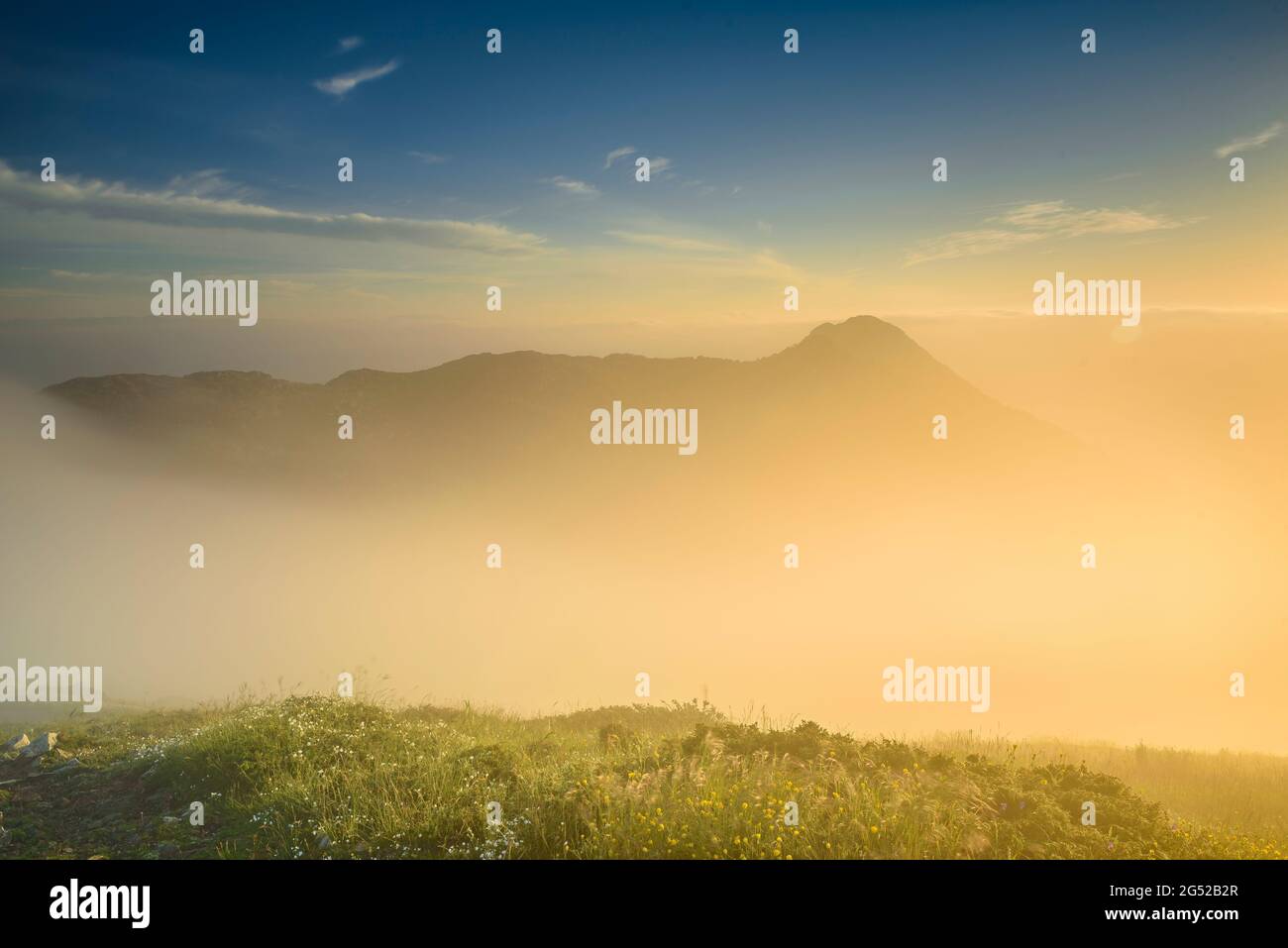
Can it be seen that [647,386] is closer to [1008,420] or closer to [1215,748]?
[1008,420]

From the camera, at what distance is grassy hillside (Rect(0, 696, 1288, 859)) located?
35.4ft

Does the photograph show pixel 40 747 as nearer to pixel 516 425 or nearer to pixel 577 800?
pixel 577 800

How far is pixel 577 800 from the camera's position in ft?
37.1

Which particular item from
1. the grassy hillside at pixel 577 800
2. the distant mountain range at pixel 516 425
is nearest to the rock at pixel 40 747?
the grassy hillside at pixel 577 800

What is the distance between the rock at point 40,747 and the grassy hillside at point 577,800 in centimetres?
69

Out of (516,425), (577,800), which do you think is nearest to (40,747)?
(577,800)

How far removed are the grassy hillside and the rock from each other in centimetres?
69

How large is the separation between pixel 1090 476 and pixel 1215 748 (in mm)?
13995

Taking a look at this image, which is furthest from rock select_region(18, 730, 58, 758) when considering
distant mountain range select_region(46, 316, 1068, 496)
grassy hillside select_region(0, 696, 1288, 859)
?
distant mountain range select_region(46, 316, 1068, 496)

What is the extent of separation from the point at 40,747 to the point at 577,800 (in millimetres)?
11378

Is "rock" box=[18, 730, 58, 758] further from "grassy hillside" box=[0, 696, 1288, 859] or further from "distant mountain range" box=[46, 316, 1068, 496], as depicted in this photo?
"distant mountain range" box=[46, 316, 1068, 496]

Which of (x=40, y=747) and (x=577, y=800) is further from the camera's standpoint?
(x=40, y=747)

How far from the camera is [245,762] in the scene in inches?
525

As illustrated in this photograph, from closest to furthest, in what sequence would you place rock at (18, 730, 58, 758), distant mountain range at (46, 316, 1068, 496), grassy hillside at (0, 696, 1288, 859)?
1. grassy hillside at (0, 696, 1288, 859)
2. rock at (18, 730, 58, 758)
3. distant mountain range at (46, 316, 1068, 496)
